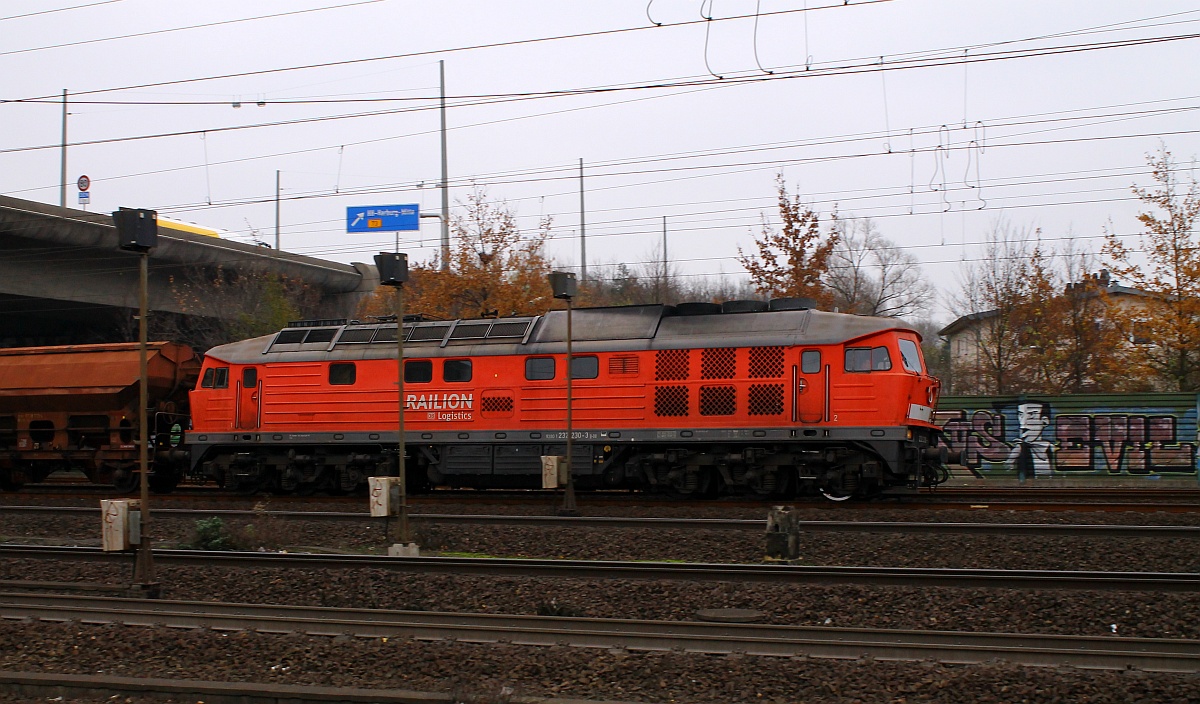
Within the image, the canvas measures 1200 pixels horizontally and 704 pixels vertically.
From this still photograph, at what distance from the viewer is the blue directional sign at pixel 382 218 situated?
125ft

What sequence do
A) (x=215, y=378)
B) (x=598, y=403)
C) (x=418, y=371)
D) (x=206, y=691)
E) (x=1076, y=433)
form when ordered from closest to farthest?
(x=206, y=691) < (x=598, y=403) < (x=418, y=371) < (x=215, y=378) < (x=1076, y=433)

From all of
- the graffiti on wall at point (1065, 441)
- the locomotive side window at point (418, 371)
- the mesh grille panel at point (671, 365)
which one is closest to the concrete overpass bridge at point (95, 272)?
the locomotive side window at point (418, 371)

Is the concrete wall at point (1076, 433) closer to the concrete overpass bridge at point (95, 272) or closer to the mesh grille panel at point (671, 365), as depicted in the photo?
the mesh grille panel at point (671, 365)

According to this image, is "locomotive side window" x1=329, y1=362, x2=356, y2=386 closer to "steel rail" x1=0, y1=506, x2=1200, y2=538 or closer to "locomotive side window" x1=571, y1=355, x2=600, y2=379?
"steel rail" x1=0, y1=506, x2=1200, y2=538

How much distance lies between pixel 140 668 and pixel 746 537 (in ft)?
28.2

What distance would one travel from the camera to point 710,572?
11.2 m

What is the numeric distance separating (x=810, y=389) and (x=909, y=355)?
2088 millimetres

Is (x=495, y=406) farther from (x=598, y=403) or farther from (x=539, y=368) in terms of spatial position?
→ (x=598, y=403)

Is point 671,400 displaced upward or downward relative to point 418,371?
downward

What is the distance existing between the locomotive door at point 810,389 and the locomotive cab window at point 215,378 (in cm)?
1298

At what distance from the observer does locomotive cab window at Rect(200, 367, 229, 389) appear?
23.1 meters

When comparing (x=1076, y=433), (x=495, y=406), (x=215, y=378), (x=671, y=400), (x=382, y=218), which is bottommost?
(x=1076, y=433)

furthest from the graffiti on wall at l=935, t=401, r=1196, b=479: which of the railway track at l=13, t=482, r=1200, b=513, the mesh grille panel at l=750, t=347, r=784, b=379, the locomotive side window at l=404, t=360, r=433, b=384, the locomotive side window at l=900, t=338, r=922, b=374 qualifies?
the locomotive side window at l=404, t=360, r=433, b=384

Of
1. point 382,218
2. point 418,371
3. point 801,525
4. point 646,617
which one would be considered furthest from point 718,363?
point 382,218
